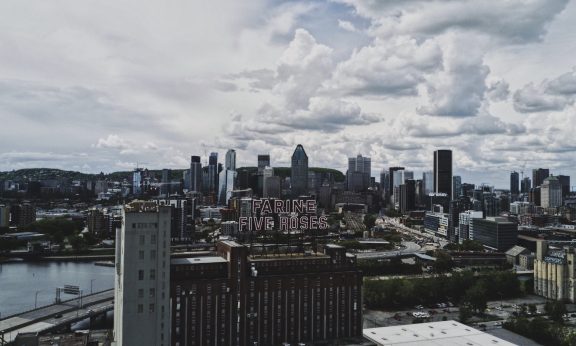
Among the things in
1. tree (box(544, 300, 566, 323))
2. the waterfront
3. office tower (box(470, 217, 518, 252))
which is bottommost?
the waterfront

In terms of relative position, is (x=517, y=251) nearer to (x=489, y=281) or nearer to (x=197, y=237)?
(x=489, y=281)

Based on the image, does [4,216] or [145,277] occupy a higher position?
[145,277]

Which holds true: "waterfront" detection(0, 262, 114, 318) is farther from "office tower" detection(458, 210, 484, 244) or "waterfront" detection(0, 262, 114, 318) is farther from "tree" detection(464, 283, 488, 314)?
"office tower" detection(458, 210, 484, 244)

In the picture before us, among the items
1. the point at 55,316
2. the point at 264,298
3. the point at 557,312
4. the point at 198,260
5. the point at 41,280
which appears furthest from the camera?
the point at 41,280

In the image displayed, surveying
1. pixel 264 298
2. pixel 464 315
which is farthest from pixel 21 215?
pixel 464 315

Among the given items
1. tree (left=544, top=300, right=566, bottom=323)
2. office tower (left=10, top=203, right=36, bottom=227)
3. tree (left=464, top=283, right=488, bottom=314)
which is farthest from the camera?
office tower (left=10, top=203, right=36, bottom=227)

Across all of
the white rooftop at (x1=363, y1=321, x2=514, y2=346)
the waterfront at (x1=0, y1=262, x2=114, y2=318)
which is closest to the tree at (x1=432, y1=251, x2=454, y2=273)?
the white rooftop at (x1=363, y1=321, x2=514, y2=346)

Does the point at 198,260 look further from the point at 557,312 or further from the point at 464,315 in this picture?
the point at 557,312
